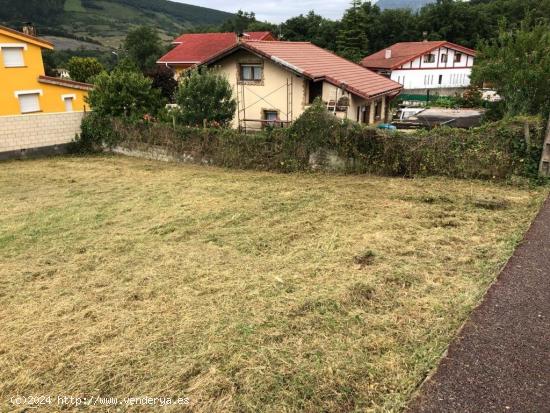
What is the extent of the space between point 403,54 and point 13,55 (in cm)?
3180

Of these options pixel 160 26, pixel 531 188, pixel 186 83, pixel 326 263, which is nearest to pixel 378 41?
pixel 186 83

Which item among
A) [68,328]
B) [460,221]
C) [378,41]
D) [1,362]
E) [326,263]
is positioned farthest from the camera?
[378,41]

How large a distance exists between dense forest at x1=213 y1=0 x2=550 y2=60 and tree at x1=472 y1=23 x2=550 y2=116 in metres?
33.0

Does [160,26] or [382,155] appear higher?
[160,26]

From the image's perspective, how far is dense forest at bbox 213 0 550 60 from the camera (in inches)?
1933

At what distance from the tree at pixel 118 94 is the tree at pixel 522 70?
11.8 meters

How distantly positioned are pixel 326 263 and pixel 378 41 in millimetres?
55039

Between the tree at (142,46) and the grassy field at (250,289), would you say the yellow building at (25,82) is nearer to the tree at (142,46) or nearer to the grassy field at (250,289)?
the grassy field at (250,289)

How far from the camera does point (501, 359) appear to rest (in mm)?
3611

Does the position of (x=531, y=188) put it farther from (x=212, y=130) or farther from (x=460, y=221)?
(x=212, y=130)

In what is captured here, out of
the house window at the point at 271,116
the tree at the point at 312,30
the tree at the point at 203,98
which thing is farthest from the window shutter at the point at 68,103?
the tree at the point at 312,30

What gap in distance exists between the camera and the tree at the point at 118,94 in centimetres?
1552

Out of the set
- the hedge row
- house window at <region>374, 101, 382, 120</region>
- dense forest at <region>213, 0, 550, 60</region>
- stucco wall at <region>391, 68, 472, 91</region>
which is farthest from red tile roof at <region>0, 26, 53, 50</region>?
dense forest at <region>213, 0, 550, 60</region>

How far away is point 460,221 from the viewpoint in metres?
7.12
